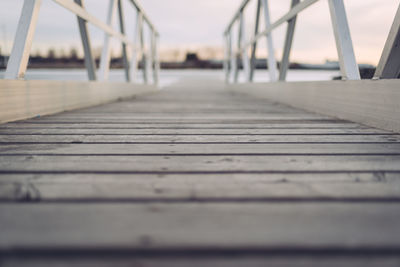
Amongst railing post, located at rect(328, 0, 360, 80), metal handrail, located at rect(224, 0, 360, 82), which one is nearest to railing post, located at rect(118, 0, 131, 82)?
metal handrail, located at rect(224, 0, 360, 82)

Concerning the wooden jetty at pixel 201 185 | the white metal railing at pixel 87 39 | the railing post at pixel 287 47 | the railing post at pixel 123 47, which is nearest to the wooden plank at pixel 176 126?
the wooden jetty at pixel 201 185

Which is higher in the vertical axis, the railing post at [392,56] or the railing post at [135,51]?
the railing post at [135,51]

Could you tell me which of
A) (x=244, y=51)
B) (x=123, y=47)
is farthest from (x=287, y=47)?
(x=244, y=51)

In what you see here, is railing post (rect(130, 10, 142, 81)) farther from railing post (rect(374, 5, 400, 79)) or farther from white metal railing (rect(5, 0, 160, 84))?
railing post (rect(374, 5, 400, 79))

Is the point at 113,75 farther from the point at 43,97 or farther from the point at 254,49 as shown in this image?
the point at 254,49

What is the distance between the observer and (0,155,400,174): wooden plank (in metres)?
0.68

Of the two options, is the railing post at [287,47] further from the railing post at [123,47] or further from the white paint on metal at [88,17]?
the railing post at [123,47]

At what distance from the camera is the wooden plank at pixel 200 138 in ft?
3.26

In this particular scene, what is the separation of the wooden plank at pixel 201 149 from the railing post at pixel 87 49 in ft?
4.88

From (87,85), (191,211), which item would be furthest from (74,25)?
(191,211)

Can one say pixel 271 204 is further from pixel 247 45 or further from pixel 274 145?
pixel 247 45

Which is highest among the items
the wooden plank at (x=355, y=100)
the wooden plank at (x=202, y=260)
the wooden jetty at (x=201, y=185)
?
the wooden plank at (x=355, y=100)

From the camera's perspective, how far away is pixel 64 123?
1361 mm

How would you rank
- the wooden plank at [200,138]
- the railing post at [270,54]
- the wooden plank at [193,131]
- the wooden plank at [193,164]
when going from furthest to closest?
the railing post at [270,54] → the wooden plank at [193,131] → the wooden plank at [200,138] → the wooden plank at [193,164]
